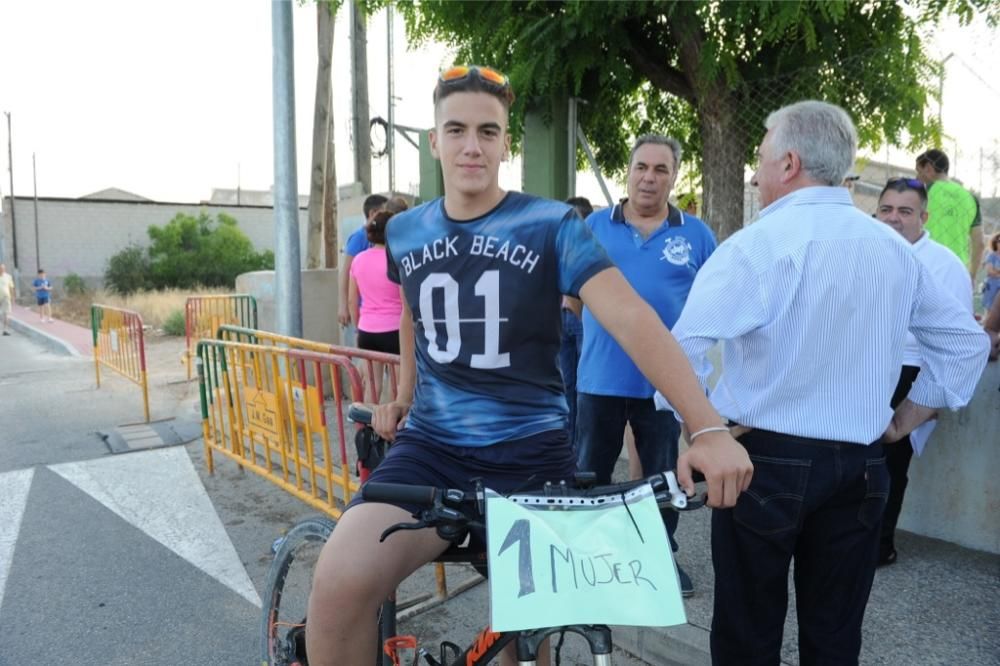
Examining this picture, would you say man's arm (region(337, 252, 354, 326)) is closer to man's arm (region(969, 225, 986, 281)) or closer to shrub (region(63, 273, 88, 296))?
man's arm (region(969, 225, 986, 281))

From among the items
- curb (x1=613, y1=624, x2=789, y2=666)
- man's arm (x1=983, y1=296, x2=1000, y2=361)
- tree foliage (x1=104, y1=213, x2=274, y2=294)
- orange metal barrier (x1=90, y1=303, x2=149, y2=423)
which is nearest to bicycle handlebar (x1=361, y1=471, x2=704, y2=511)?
curb (x1=613, y1=624, x2=789, y2=666)

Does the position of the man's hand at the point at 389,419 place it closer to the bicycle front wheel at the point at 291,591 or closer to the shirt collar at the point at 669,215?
the bicycle front wheel at the point at 291,591

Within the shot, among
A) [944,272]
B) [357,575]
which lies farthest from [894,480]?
[357,575]

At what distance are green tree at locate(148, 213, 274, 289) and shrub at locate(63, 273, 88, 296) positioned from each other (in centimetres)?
296

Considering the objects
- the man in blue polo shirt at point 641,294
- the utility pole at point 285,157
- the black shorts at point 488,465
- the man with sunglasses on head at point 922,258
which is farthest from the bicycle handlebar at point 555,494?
the utility pole at point 285,157

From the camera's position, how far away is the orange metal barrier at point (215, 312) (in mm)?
10852

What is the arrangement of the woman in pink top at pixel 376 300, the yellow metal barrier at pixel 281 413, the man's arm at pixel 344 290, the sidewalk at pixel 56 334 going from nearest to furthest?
the yellow metal barrier at pixel 281 413, the woman in pink top at pixel 376 300, the man's arm at pixel 344 290, the sidewalk at pixel 56 334

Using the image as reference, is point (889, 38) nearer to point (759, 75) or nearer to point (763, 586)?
point (759, 75)

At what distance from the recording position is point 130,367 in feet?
30.8

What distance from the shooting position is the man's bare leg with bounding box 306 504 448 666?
174 cm

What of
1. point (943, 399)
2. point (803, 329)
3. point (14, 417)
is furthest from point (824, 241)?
point (14, 417)

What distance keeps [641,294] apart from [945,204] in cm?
272

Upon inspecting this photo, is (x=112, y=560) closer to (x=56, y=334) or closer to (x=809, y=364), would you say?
(x=809, y=364)

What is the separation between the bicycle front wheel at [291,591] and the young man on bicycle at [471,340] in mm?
715
